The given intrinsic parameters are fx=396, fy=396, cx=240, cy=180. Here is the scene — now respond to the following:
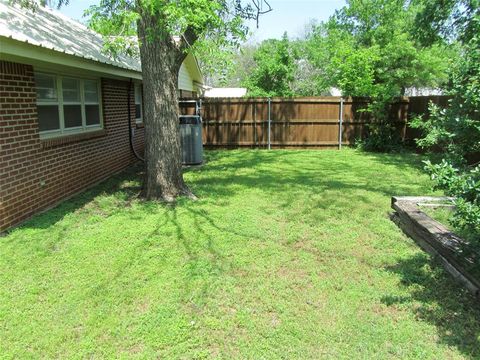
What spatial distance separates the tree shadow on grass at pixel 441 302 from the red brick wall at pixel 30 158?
473cm

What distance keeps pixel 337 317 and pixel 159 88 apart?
4.42 meters

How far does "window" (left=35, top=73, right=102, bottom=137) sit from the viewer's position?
20.9 feet

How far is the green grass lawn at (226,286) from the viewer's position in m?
2.93

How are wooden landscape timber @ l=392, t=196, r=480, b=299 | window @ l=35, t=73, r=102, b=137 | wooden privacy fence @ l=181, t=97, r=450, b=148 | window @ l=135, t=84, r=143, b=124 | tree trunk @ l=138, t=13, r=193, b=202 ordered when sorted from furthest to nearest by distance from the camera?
wooden privacy fence @ l=181, t=97, r=450, b=148 < window @ l=135, t=84, r=143, b=124 < window @ l=35, t=73, r=102, b=137 < tree trunk @ l=138, t=13, r=193, b=202 < wooden landscape timber @ l=392, t=196, r=480, b=299

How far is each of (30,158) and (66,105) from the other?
6.01 feet

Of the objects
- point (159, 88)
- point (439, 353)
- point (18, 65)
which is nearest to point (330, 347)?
point (439, 353)

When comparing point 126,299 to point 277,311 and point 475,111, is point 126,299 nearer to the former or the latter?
point 277,311

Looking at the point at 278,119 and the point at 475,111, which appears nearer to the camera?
the point at 475,111

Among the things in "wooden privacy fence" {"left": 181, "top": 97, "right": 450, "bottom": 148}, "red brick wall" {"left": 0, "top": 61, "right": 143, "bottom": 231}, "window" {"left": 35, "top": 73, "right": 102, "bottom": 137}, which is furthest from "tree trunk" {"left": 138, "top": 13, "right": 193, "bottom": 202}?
"wooden privacy fence" {"left": 181, "top": 97, "right": 450, "bottom": 148}

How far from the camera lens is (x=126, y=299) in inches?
138

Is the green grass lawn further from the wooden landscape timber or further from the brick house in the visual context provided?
the brick house

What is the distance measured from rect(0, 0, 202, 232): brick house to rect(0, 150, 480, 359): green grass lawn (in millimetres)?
539

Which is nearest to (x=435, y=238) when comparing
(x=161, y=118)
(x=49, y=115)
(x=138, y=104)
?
(x=161, y=118)

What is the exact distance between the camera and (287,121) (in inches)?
559
